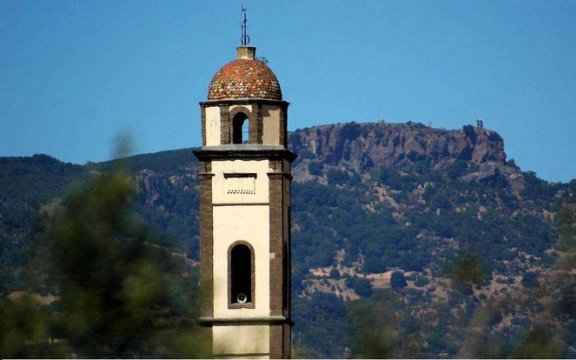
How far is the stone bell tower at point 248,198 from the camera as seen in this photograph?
43.7 meters

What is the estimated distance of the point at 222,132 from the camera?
146 ft

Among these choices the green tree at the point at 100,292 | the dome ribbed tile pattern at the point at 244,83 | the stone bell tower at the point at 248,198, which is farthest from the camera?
the dome ribbed tile pattern at the point at 244,83

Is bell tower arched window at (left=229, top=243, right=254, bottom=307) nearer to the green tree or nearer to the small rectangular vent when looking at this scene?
the small rectangular vent

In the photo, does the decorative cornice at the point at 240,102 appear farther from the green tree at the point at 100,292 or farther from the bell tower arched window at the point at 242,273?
the green tree at the point at 100,292

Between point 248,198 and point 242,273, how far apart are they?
5.45 feet

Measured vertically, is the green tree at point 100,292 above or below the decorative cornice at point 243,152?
below

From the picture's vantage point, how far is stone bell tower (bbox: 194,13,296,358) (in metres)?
43.7

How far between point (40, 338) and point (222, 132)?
25.2m

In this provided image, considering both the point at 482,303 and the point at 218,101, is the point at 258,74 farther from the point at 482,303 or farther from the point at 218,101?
the point at 482,303

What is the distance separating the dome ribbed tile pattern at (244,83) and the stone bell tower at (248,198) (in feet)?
0.07

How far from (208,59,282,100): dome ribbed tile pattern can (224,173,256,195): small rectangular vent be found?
1797mm

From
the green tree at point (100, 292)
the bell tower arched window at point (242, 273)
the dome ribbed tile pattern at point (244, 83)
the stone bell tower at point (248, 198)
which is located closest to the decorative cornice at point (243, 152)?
the stone bell tower at point (248, 198)

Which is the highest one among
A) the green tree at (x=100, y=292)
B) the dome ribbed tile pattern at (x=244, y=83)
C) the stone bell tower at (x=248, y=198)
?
the dome ribbed tile pattern at (x=244, y=83)

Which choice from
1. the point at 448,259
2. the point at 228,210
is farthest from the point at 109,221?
the point at 228,210
